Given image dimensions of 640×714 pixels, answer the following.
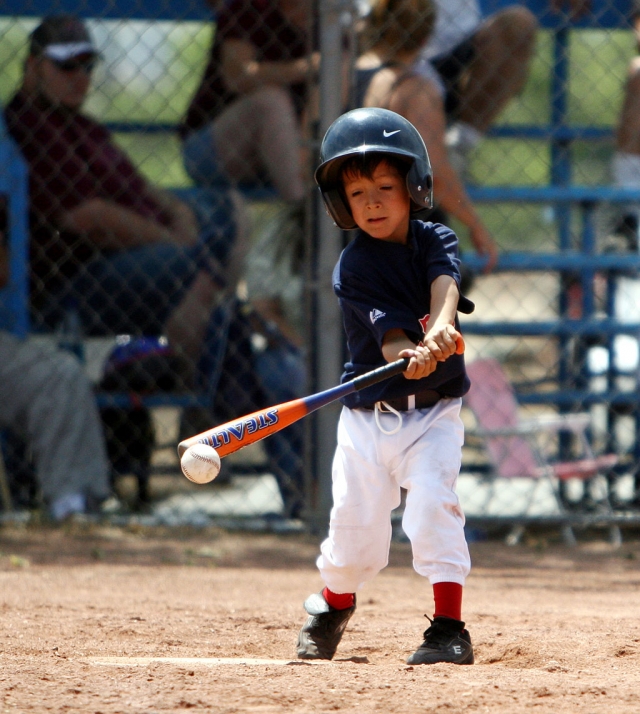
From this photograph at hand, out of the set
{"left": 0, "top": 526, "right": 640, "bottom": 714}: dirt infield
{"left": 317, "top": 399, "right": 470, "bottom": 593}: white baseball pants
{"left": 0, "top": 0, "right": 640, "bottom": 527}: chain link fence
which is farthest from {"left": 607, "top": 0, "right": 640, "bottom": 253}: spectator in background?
{"left": 317, "top": 399, "right": 470, "bottom": 593}: white baseball pants

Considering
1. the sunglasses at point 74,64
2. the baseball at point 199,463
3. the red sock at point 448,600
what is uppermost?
the sunglasses at point 74,64

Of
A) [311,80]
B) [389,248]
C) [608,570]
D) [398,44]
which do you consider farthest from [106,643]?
[398,44]

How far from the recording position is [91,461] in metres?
4.94

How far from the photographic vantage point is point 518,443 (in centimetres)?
540

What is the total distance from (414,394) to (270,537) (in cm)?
228

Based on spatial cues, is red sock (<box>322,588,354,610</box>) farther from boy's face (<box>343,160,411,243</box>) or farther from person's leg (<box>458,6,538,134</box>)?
person's leg (<box>458,6,538,134</box>)

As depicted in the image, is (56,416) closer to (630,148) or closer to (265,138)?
(265,138)

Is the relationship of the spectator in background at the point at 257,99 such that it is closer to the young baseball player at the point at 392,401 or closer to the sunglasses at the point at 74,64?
the sunglasses at the point at 74,64

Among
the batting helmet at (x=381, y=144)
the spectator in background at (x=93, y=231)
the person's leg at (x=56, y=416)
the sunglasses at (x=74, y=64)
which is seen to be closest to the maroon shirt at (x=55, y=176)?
the spectator in background at (x=93, y=231)

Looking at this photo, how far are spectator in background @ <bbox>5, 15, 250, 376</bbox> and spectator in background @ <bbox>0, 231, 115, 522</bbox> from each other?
1.24ft

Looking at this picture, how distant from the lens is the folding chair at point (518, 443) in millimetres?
5152

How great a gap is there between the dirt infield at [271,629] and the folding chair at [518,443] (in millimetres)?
248

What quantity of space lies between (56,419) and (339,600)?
7.54ft

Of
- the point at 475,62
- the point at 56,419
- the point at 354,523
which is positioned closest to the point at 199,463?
the point at 354,523
